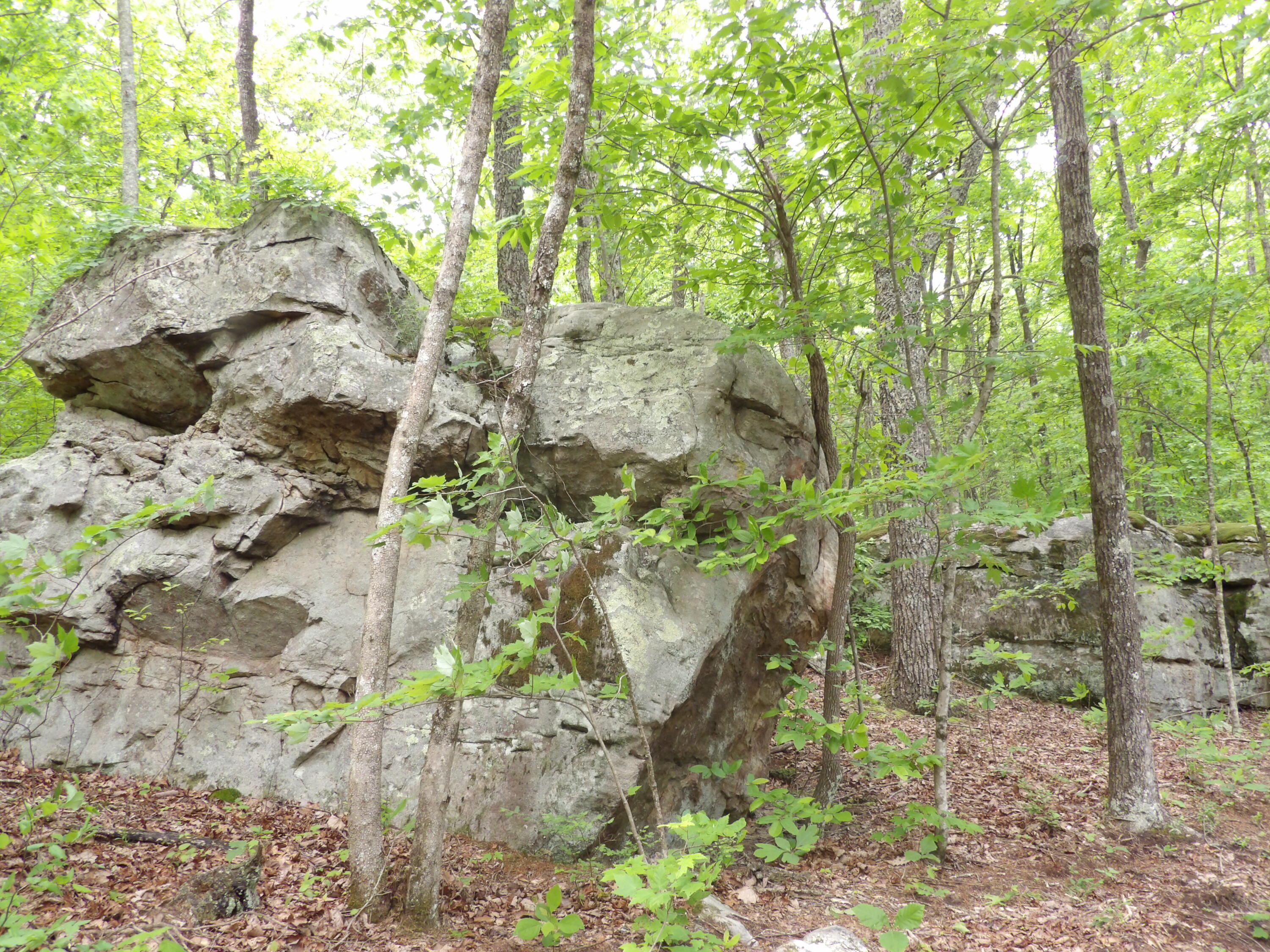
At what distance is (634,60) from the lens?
18.9 feet

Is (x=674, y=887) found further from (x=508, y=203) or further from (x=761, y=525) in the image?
(x=508, y=203)

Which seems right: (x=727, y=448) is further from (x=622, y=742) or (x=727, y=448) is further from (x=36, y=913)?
(x=36, y=913)

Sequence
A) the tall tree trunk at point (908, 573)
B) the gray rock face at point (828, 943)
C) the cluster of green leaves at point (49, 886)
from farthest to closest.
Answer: the tall tree trunk at point (908, 573)
the gray rock face at point (828, 943)
the cluster of green leaves at point (49, 886)

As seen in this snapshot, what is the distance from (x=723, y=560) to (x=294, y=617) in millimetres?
3653

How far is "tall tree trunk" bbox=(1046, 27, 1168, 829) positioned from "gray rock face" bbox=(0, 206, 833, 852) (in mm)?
2373

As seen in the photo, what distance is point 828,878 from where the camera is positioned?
4.52 meters

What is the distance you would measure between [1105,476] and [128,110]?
1109 centimetres

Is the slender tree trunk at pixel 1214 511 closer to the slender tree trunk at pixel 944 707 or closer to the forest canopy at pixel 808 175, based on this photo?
the forest canopy at pixel 808 175

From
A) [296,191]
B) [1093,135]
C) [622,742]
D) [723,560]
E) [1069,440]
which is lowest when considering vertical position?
[622,742]

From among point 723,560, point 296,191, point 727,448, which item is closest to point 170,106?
point 296,191

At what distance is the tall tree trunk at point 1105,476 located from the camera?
5.27 m

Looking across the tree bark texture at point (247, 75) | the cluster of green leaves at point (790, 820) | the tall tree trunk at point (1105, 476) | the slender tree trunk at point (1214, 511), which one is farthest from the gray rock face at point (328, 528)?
the slender tree trunk at point (1214, 511)

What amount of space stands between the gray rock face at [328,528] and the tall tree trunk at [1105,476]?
237cm

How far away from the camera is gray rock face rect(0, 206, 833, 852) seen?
15.4ft
